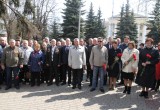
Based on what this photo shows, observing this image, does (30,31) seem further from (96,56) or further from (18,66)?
(96,56)

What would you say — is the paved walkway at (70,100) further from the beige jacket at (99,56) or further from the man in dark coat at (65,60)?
the beige jacket at (99,56)

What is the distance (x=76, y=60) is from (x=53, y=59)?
111 centimetres

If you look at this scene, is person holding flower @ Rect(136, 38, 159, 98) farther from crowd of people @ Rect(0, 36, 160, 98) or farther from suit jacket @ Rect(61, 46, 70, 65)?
suit jacket @ Rect(61, 46, 70, 65)

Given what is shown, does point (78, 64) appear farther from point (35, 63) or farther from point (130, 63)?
point (130, 63)

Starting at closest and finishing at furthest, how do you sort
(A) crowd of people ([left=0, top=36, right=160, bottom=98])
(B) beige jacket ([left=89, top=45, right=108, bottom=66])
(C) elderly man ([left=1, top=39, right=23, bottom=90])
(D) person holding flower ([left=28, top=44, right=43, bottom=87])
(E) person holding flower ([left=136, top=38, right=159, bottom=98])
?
(E) person holding flower ([left=136, top=38, right=159, bottom=98]) < (A) crowd of people ([left=0, top=36, right=160, bottom=98]) < (B) beige jacket ([left=89, top=45, right=108, bottom=66]) < (C) elderly man ([left=1, top=39, right=23, bottom=90]) < (D) person holding flower ([left=28, top=44, right=43, bottom=87])

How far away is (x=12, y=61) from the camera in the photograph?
978cm

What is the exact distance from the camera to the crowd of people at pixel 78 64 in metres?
8.87

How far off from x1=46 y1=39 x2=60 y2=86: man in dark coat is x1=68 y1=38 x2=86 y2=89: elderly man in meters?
0.67

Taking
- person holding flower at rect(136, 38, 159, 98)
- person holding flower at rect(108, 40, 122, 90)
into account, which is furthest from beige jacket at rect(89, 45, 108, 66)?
person holding flower at rect(136, 38, 159, 98)

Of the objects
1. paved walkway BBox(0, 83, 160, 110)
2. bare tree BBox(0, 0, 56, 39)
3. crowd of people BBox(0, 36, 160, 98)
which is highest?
bare tree BBox(0, 0, 56, 39)

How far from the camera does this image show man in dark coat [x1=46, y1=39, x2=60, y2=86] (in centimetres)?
1052

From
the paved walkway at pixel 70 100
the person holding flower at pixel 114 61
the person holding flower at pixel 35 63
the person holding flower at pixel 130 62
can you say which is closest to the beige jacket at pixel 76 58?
the paved walkway at pixel 70 100

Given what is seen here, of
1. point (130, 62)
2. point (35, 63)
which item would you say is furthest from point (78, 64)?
point (130, 62)

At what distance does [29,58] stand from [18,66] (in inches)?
23.4
